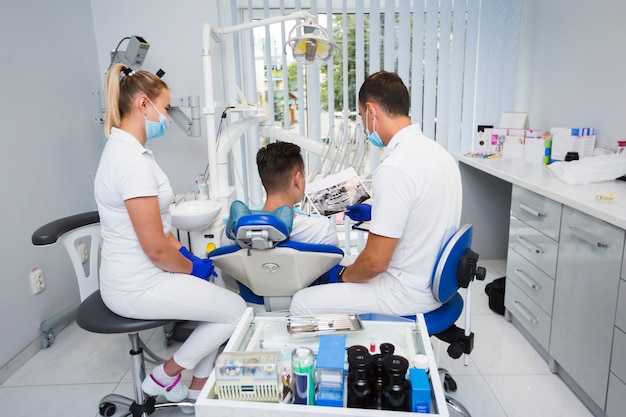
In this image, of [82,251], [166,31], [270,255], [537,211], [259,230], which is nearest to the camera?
[259,230]

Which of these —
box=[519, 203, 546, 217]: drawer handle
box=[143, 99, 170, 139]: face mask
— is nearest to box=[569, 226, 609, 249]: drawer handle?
box=[519, 203, 546, 217]: drawer handle

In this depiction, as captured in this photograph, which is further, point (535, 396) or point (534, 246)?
point (534, 246)

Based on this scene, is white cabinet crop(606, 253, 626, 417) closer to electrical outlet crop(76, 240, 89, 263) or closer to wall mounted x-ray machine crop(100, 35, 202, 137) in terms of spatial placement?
wall mounted x-ray machine crop(100, 35, 202, 137)

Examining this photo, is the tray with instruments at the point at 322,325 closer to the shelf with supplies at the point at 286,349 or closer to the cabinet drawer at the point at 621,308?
the shelf with supplies at the point at 286,349

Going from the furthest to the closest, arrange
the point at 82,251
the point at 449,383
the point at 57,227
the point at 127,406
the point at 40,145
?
1. the point at 82,251
2. the point at 40,145
3. the point at 449,383
4. the point at 127,406
5. the point at 57,227

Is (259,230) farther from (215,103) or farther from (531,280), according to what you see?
(531,280)

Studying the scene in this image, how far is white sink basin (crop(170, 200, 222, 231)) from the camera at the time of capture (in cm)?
177

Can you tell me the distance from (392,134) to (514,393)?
47.1 inches

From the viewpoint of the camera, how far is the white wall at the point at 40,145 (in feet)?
6.54

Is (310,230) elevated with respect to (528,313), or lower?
elevated

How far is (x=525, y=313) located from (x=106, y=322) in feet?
6.01

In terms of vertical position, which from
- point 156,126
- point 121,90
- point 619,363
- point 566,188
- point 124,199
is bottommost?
point 619,363

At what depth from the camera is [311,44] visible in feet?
6.09

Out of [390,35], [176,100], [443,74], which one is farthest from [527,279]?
[176,100]
